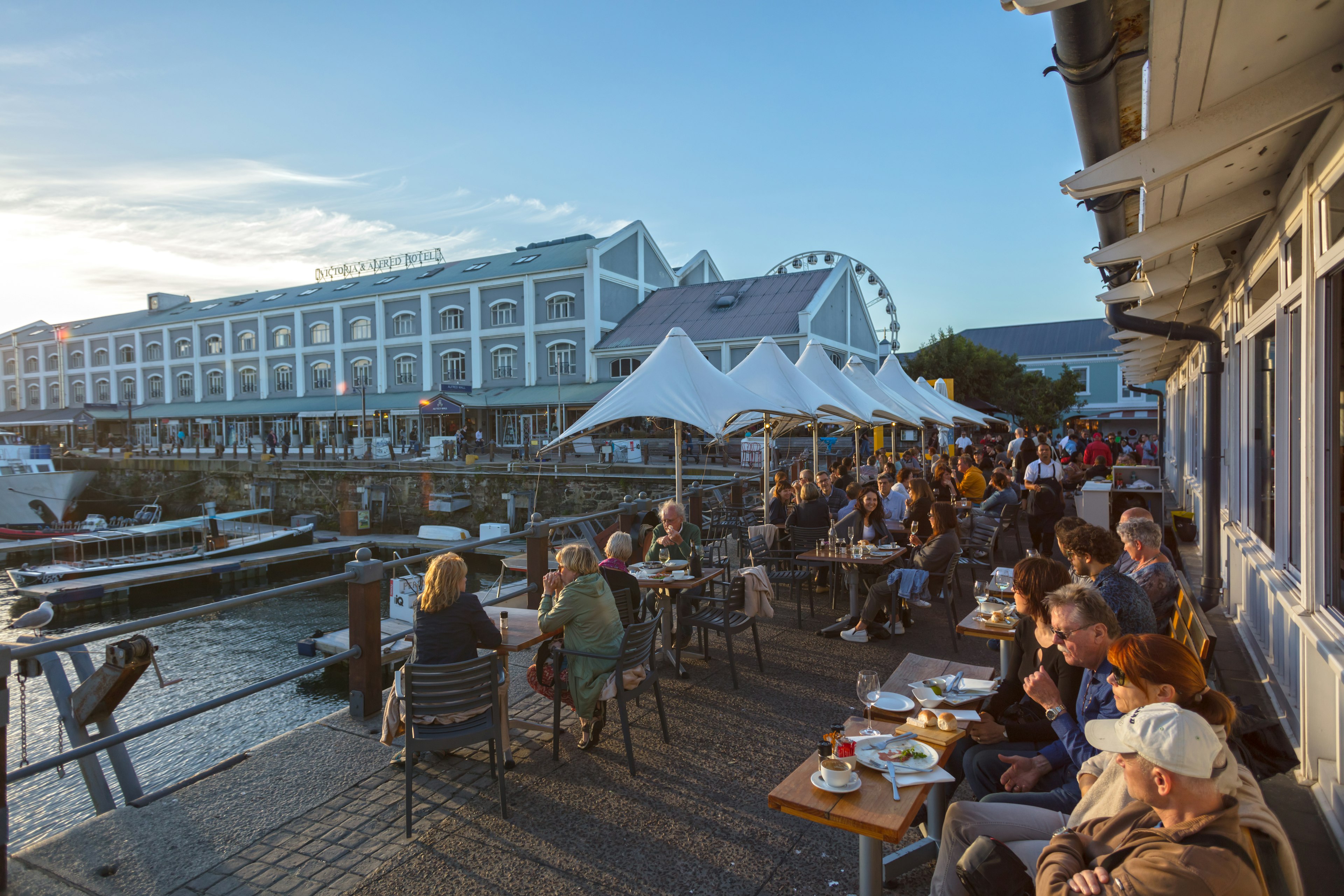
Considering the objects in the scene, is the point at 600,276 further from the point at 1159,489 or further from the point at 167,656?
the point at 1159,489

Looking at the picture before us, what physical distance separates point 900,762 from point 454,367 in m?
42.2

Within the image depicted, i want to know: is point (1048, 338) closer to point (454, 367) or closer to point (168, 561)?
point (454, 367)

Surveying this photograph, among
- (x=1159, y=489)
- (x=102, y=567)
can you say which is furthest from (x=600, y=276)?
(x=1159, y=489)

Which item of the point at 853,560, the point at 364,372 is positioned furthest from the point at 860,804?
the point at 364,372

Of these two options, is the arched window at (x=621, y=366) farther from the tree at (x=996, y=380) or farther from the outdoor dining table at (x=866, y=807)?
the outdoor dining table at (x=866, y=807)

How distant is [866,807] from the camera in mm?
2549

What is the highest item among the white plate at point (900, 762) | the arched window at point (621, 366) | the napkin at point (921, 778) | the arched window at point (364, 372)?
the arched window at point (364, 372)

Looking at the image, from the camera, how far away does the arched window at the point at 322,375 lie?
46.4 meters

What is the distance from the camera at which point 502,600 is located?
7.20 meters

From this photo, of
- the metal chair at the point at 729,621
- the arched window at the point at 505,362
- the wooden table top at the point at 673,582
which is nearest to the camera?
the metal chair at the point at 729,621

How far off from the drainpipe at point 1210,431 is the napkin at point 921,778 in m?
6.15

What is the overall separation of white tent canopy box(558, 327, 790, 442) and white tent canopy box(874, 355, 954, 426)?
22.5ft

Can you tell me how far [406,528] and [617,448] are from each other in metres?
10.4

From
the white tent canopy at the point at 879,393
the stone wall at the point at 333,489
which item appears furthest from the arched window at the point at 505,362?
the white tent canopy at the point at 879,393
